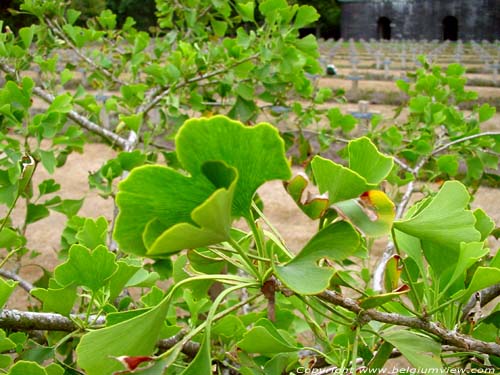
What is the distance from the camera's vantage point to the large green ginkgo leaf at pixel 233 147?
188 mm

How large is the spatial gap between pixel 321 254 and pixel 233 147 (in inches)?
2.6

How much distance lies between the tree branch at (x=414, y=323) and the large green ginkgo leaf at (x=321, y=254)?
36 mm

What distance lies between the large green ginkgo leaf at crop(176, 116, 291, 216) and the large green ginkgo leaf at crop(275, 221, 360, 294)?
0.13ft

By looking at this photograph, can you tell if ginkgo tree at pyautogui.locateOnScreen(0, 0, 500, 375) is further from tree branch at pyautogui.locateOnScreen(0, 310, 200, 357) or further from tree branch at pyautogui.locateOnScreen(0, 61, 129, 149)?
tree branch at pyautogui.locateOnScreen(0, 61, 129, 149)

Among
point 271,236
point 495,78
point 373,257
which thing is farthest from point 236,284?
point 495,78

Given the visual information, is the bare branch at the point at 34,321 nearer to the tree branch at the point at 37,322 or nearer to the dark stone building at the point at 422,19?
the tree branch at the point at 37,322

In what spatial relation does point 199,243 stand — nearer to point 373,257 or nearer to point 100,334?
point 100,334

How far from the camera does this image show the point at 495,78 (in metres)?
3.90

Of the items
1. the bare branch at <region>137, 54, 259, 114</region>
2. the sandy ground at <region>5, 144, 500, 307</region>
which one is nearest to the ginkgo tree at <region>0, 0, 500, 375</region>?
the bare branch at <region>137, 54, 259, 114</region>

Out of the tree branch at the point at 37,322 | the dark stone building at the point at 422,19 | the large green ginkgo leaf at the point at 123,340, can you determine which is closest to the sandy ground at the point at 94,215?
the tree branch at the point at 37,322

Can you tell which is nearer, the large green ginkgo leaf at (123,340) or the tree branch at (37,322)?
the large green ginkgo leaf at (123,340)

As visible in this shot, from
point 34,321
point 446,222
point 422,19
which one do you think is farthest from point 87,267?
point 422,19

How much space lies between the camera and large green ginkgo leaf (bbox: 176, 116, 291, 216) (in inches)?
7.4

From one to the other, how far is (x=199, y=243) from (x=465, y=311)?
331 millimetres
